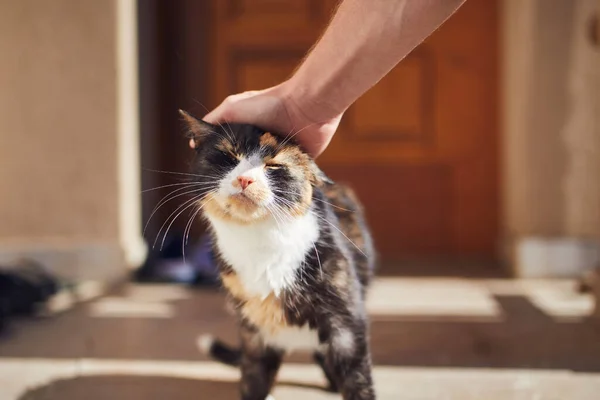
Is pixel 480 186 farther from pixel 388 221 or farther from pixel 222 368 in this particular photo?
pixel 222 368

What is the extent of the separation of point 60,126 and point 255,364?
1378 millimetres

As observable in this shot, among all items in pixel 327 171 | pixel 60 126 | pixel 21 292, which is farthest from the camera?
pixel 60 126

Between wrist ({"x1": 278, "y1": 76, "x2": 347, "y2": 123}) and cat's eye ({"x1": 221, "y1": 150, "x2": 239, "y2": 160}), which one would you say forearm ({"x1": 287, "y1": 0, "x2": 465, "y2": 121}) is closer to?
wrist ({"x1": 278, "y1": 76, "x2": 347, "y2": 123})

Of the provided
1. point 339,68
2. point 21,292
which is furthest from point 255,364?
point 21,292

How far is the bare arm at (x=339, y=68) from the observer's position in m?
0.78

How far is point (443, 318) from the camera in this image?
61.6 inches

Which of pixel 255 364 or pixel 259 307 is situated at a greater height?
pixel 259 307

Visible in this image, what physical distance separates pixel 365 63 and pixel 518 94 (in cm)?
153

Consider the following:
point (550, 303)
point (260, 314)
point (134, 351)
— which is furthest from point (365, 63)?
point (550, 303)

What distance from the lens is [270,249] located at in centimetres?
87

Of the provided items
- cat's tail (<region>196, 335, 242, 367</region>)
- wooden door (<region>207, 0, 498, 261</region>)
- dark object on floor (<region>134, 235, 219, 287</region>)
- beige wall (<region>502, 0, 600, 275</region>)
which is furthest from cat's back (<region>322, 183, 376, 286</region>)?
wooden door (<region>207, 0, 498, 261</region>)

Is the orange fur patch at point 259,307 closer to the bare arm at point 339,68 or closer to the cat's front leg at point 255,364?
the cat's front leg at point 255,364

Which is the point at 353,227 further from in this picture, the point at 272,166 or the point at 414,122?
the point at 414,122

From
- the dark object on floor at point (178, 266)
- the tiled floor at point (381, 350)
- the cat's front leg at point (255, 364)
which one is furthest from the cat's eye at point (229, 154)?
the dark object on floor at point (178, 266)
